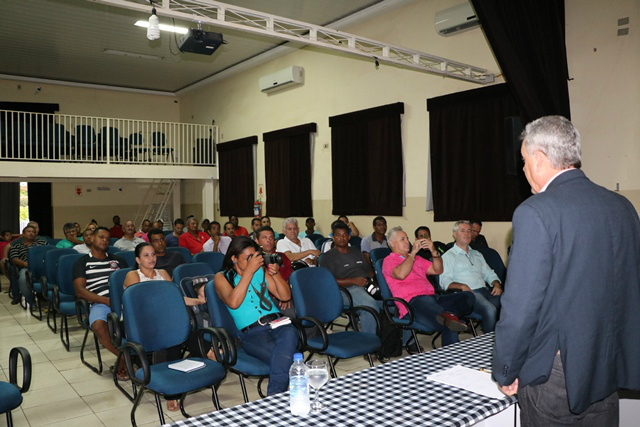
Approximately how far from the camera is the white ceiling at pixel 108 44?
9.03 metres

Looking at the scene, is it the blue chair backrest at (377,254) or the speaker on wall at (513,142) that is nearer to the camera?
the speaker on wall at (513,142)

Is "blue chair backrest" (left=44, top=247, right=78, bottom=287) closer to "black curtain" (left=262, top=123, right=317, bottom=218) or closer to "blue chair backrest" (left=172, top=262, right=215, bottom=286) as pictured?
"blue chair backrest" (left=172, top=262, right=215, bottom=286)

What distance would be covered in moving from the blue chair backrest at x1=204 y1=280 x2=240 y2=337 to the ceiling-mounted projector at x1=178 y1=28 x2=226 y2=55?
195 inches

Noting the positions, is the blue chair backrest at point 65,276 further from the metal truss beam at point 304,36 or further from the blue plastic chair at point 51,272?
the metal truss beam at point 304,36

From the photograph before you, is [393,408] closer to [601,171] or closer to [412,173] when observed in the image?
[601,171]

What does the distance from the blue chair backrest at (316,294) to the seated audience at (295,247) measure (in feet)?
7.12

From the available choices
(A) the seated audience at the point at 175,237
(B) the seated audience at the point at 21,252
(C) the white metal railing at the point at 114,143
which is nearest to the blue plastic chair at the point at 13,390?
(B) the seated audience at the point at 21,252

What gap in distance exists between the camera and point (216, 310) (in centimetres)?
356

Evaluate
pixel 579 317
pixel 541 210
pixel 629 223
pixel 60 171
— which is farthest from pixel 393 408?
pixel 60 171

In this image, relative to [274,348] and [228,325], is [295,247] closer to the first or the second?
[228,325]

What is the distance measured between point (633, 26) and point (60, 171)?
1046 centimetres

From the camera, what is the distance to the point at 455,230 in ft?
16.8

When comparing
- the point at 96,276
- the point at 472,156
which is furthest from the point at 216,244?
the point at 472,156

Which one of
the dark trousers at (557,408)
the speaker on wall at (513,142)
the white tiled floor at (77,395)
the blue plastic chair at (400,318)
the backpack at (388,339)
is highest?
the speaker on wall at (513,142)
